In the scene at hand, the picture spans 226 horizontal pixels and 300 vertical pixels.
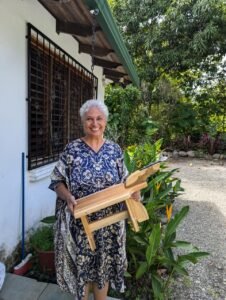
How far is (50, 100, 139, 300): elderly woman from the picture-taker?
173 cm

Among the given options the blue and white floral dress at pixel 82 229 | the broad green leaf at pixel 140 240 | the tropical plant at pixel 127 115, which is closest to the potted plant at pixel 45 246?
the blue and white floral dress at pixel 82 229

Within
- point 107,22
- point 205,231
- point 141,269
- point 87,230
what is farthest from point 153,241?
point 205,231

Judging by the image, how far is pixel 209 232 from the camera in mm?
4000

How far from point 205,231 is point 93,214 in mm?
2780

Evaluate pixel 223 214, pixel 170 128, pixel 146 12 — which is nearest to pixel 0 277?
pixel 223 214

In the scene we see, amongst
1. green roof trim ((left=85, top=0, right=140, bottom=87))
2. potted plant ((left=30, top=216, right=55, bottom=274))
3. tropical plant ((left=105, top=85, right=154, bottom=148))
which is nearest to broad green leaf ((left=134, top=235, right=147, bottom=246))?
potted plant ((left=30, top=216, right=55, bottom=274))

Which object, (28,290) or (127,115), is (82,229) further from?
(127,115)

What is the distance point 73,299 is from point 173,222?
0.98 meters

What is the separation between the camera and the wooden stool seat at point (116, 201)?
4.90 feet

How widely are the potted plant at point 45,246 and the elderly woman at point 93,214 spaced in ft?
1.99

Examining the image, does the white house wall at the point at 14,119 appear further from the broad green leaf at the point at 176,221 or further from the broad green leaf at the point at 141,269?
the broad green leaf at the point at 176,221

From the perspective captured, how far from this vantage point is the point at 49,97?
3.31m

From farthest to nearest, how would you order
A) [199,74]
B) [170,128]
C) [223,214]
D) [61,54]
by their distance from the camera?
[199,74]
[170,128]
[223,214]
[61,54]

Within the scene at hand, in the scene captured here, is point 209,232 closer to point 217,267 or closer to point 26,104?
point 217,267
